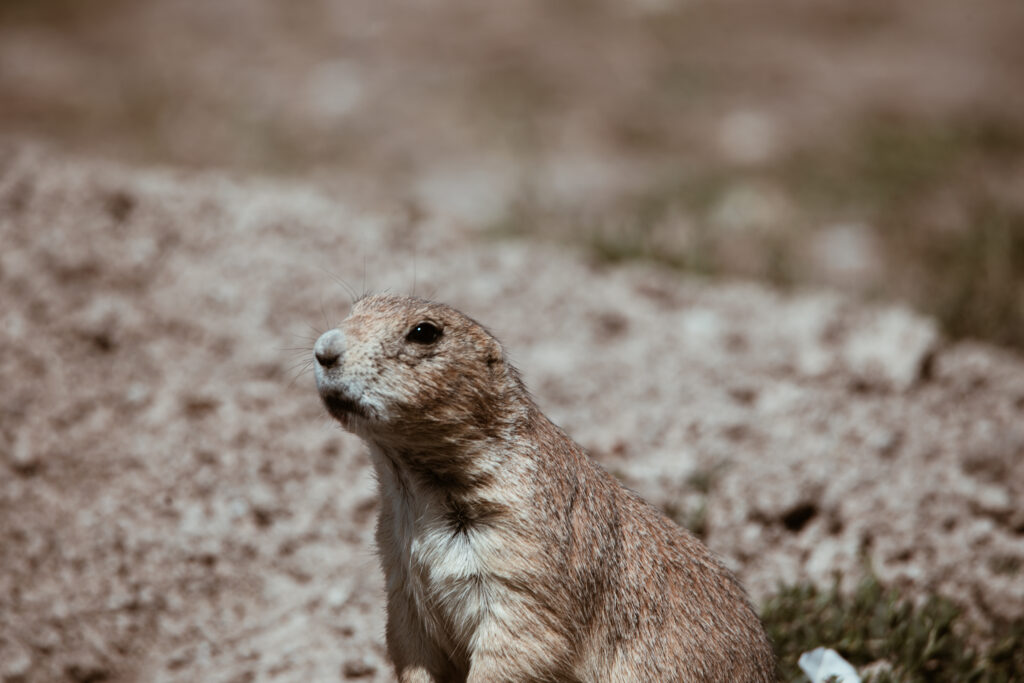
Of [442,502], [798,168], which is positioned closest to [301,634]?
[442,502]

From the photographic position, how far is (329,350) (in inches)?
115

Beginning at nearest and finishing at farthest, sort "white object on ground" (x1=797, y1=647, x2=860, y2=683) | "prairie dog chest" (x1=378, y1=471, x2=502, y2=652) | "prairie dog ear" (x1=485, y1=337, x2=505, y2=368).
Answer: "prairie dog chest" (x1=378, y1=471, x2=502, y2=652) → "prairie dog ear" (x1=485, y1=337, x2=505, y2=368) → "white object on ground" (x1=797, y1=647, x2=860, y2=683)

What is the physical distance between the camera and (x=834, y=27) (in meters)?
13.7

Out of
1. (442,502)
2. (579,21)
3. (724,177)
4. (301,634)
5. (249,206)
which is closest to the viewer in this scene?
(442,502)

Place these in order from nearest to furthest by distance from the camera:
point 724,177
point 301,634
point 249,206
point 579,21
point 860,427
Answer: point 301,634 < point 860,427 < point 249,206 < point 724,177 < point 579,21

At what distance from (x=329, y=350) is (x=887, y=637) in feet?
8.31

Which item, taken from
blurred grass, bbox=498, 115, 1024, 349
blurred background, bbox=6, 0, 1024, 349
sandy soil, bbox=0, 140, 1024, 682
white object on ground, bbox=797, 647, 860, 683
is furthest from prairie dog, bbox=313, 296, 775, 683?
blurred grass, bbox=498, 115, 1024, 349

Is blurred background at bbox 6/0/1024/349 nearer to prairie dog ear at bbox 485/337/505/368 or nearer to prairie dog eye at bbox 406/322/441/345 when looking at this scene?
prairie dog ear at bbox 485/337/505/368

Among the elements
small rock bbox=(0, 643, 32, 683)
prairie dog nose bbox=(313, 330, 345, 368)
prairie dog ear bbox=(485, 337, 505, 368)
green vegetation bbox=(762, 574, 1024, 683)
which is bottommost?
small rock bbox=(0, 643, 32, 683)

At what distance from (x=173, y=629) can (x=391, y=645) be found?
131cm

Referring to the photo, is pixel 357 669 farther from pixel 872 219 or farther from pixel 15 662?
pixel 872 219

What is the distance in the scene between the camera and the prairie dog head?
116 inches

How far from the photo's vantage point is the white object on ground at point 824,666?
144 inches

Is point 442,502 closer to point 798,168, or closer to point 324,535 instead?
point 324,535
